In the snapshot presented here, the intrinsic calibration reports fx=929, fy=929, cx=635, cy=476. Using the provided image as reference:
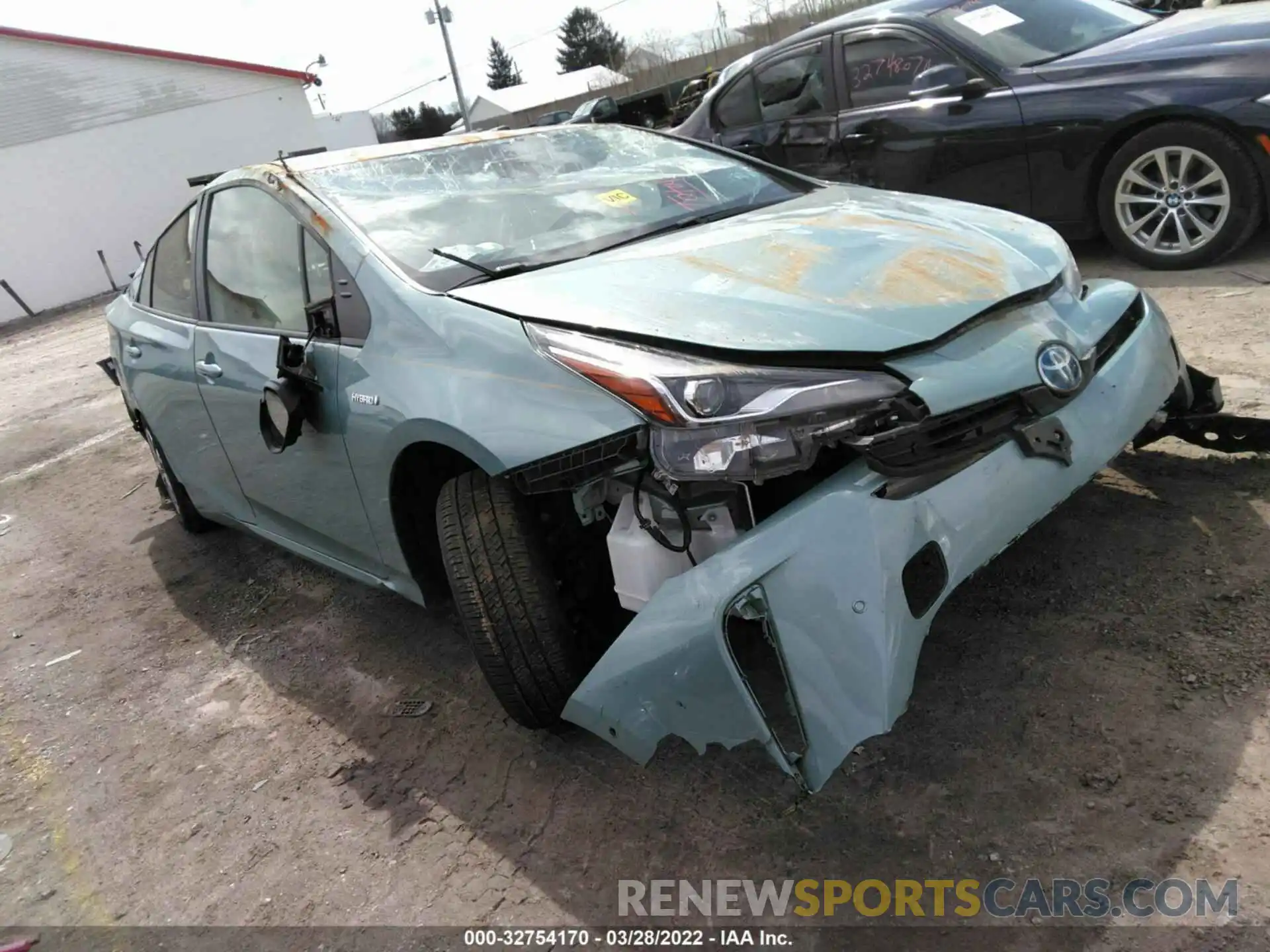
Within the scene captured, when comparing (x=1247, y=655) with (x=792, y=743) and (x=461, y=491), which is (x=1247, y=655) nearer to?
(x=792, y=743)

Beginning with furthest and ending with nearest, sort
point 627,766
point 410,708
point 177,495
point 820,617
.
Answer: point 177,495 < point 410,708 < point 627,766 < point 820,617

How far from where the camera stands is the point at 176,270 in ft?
12.0

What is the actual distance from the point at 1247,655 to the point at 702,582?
131cm

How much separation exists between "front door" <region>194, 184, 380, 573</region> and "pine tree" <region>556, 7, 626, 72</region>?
7021 centimetres

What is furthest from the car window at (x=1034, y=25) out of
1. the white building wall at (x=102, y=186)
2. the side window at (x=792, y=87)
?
the white building wall at (x=102, y=186)

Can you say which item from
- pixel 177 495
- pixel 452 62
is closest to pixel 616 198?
pixel 177 495

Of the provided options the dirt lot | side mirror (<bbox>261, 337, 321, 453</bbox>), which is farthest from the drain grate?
side mirror (<bbox>261, 337, 321, 453</bbox>)

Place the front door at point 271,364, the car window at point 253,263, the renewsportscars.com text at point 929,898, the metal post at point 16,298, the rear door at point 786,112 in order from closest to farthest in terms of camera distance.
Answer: the renewsportscars.com text at point 929,898 → the front door at point 271,364 → the car window at point 253,263 → the rear door at point 786,112 → the metal post at point 16,298

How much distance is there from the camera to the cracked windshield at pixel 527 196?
98.8 inches

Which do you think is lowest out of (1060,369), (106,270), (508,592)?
(106,270)

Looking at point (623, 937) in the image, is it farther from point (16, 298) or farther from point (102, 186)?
point (102, 186)

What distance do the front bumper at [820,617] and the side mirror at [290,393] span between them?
3.97 ft

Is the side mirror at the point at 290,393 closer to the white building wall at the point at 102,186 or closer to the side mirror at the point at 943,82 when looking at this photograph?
the side mirror at the point at 943,82

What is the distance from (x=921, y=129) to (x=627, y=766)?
4.34 m
